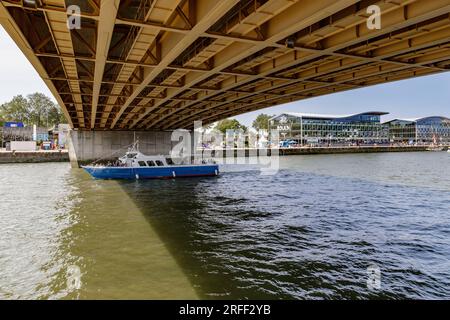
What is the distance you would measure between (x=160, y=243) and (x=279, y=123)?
130 m

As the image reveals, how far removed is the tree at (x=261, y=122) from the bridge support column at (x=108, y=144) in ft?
340

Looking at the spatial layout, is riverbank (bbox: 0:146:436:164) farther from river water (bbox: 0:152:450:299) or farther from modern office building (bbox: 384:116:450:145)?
river water (bbox: 0:152:450:299)

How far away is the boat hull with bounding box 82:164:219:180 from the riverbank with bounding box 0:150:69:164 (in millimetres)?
35189

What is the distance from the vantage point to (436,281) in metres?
9.95

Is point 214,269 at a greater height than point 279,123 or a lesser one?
lesser

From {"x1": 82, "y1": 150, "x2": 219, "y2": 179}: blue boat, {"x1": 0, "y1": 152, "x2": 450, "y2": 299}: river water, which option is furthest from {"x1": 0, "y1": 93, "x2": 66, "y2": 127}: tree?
{"x1": 0, "y1": 152, "x2": 450, "y2": 299}: river water

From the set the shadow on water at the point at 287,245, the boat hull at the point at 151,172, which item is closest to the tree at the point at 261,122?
the boat hull at the point at 151,172

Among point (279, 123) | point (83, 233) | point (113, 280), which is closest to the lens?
point (113, 280)

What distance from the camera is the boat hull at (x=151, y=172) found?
123ft

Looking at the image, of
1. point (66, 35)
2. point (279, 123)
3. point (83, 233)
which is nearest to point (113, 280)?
point (83, 233)

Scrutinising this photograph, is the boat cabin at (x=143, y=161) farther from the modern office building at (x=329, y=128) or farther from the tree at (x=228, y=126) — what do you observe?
the tree at (x=228, y=126)

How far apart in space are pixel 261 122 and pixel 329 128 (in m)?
37.8

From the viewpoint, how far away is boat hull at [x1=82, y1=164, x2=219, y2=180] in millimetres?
37438
